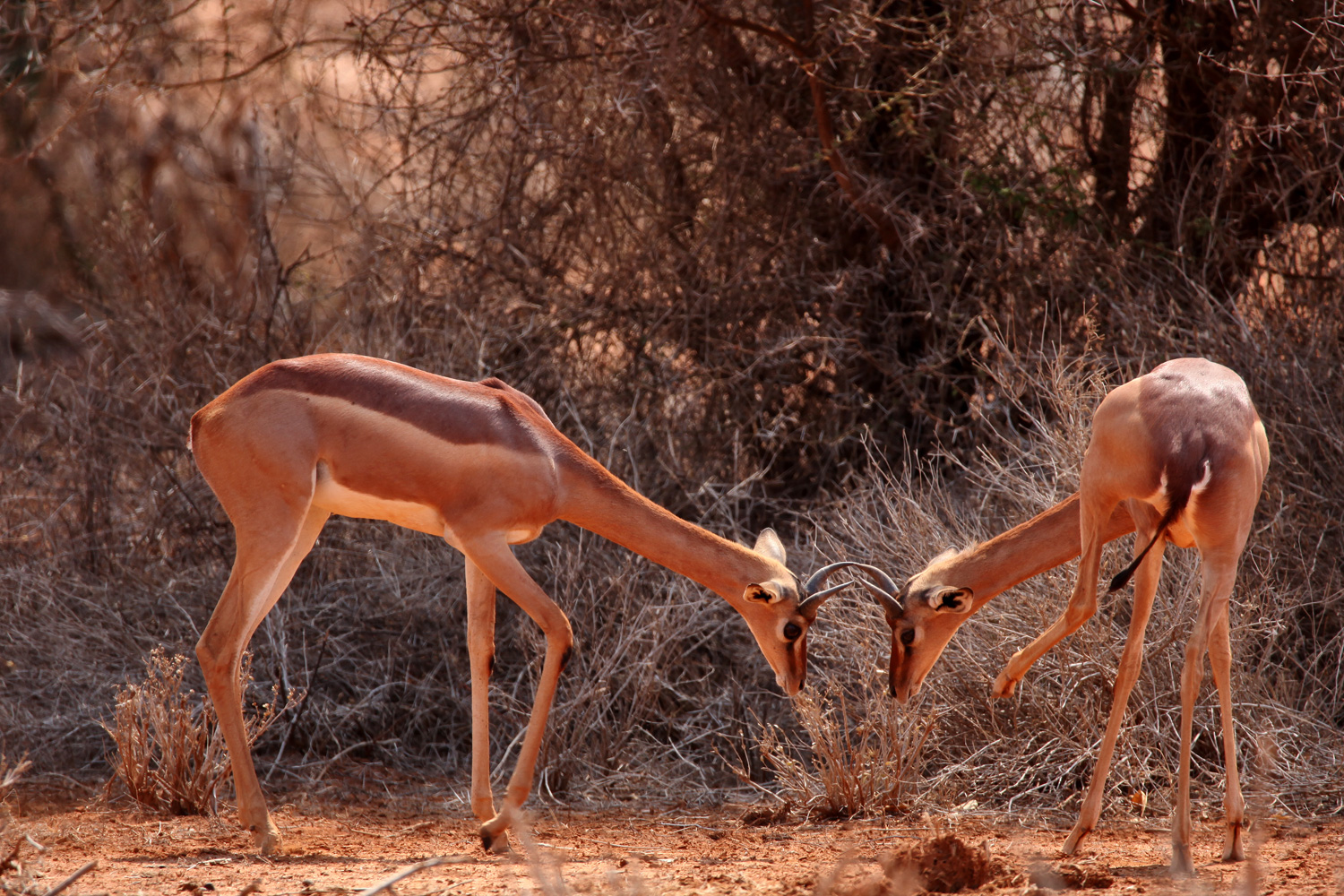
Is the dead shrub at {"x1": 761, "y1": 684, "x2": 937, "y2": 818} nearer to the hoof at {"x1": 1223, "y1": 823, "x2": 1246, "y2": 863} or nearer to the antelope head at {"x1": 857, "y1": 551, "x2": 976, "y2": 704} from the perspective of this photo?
the antelope head at {"x1": 857, "y1": 551, "x2": 976, "y2": 704}

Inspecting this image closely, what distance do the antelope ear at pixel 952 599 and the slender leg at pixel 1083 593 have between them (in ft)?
1.08

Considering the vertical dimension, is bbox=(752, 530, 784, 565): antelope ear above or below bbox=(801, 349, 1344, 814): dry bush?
above

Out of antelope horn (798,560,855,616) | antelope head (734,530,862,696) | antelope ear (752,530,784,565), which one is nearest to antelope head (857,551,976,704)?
antelope horn (798,560,855,616)

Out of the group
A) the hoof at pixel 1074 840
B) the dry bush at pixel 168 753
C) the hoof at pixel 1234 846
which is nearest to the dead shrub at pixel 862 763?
the hoof at pixel 1074 840

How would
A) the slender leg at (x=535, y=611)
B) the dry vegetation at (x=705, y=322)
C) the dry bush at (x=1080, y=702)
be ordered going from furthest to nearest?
the dry vegetation at (x=705, y=322)
the dry bush at (x=1080, y=702)
the slender leg at (x=535, y=611)

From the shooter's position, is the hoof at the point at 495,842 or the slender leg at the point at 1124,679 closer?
the slender leg at the point at 1124,679

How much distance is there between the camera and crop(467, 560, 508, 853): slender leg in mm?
5613

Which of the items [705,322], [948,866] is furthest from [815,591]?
[705,322]

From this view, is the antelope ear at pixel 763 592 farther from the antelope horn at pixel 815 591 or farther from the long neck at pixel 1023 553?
the long neck at pixel 1023 553

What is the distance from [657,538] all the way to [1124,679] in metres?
2.04

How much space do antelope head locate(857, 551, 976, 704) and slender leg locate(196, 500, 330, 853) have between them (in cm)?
252

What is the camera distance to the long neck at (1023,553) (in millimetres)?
5465

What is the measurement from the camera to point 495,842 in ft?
17.5

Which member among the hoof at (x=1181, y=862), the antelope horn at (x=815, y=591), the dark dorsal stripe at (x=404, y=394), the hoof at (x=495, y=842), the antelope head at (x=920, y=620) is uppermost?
the dark dorsal stripe at (x=404, y=394)
